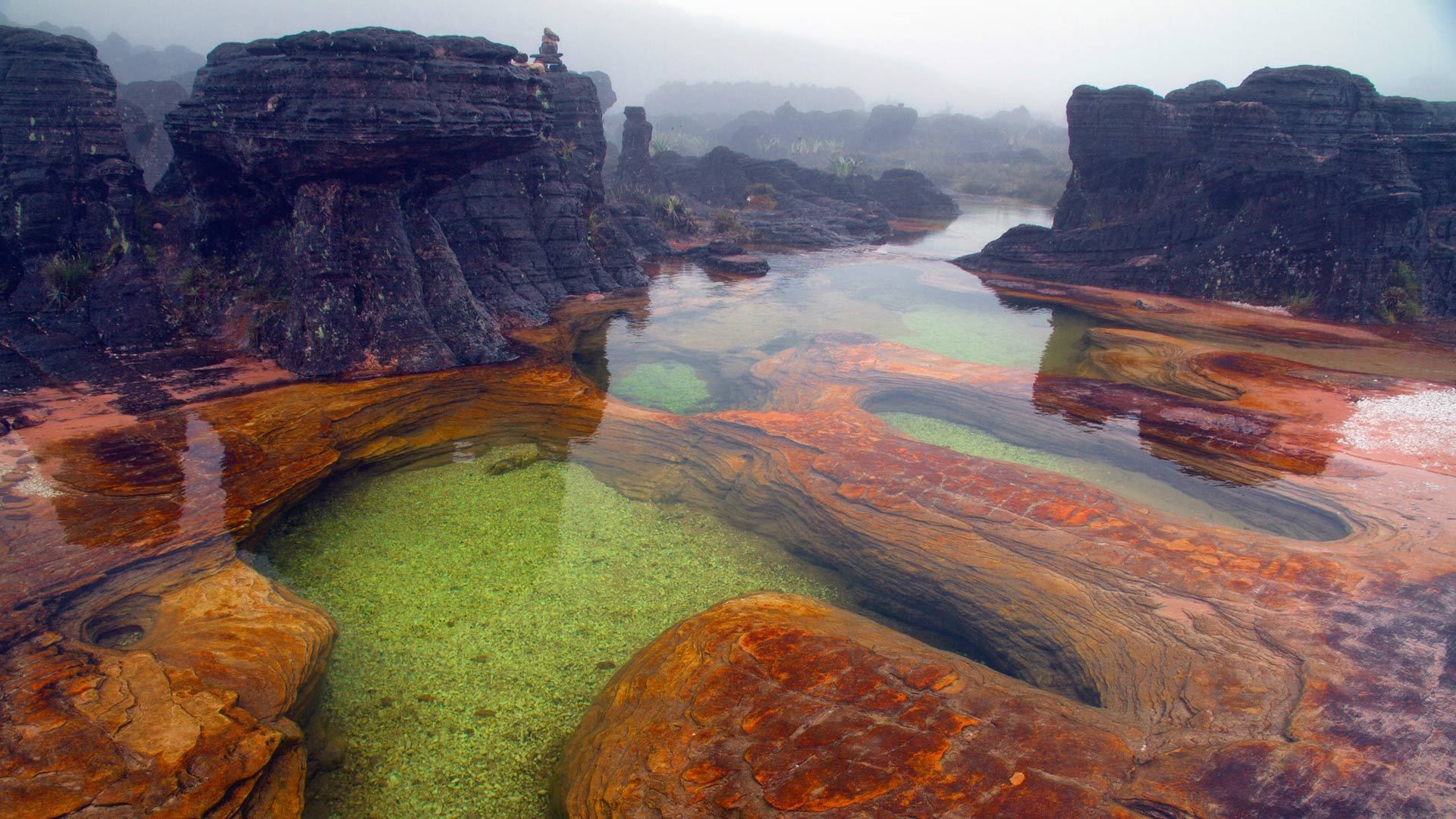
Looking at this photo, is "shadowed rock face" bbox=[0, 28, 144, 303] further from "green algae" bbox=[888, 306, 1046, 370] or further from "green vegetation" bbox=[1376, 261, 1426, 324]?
"green vegetation" bbox=[1376, 261, 1426, 324]

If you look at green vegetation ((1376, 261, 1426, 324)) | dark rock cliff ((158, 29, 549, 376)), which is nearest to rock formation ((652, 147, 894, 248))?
green vegetation ((1376, 261, 1426, 324))

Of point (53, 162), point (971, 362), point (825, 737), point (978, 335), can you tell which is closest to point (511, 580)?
point (825, 737)

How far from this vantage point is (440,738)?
308 centimetres

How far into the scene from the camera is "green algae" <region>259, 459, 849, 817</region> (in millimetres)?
2955

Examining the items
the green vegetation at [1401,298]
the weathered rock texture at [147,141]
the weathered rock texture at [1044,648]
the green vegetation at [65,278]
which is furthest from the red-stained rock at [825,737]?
the weathered rock texture at [147,141]

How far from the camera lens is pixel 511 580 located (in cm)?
423

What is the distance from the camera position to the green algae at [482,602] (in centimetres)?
296

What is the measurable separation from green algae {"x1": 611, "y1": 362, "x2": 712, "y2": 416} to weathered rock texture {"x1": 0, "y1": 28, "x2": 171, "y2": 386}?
456cm

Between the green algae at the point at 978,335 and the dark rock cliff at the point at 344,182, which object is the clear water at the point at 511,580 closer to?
the green algae at the point at 978,335

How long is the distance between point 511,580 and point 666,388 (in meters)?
3.56

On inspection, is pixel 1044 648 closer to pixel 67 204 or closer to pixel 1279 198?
pixel 67 204

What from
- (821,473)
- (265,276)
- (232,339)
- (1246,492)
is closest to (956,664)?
(821,473)

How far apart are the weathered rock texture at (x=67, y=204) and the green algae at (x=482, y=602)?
4.04 metres

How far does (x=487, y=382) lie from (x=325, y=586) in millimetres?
2837
